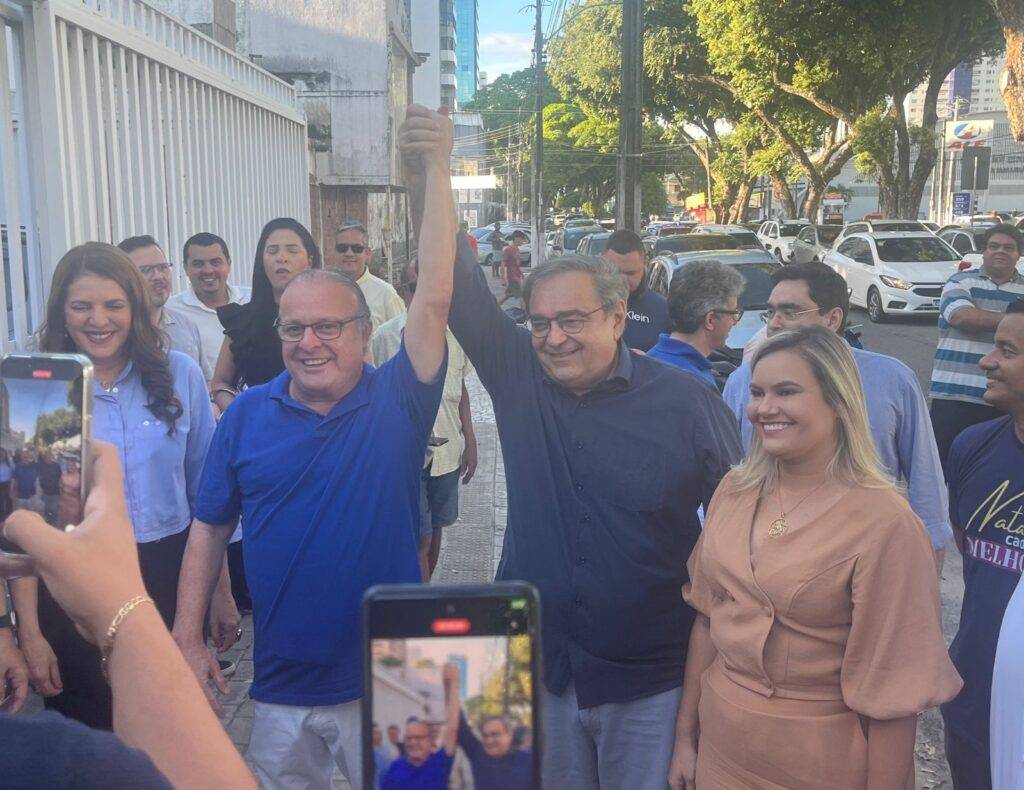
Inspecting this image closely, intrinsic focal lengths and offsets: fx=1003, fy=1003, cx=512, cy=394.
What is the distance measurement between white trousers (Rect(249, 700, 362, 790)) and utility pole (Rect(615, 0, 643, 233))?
37.8 ft

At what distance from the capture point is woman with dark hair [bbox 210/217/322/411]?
15.4ft

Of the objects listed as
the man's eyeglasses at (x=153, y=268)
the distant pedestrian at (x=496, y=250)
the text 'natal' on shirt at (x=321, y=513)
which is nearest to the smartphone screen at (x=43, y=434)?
the text 'natal' on shirt at (x=321, y=513)

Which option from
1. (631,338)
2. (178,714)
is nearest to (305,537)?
(178,714)

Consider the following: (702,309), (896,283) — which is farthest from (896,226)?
(702,309)

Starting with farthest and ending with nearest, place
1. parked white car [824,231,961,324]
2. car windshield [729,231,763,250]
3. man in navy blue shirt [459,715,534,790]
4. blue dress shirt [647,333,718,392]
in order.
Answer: car windshield [729,231,763,250]
parked white car [824,231,961,324]
blue dress shirt [647,333,718,392]
man in navy blue shirt [459,715,534,790]

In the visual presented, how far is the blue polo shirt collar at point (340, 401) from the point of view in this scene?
271 centimetres

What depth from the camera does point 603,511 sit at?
263 cm

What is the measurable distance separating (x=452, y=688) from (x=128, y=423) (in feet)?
7.82

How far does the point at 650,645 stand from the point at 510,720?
160 centimetres

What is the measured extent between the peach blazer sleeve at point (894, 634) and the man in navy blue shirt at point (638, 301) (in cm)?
346

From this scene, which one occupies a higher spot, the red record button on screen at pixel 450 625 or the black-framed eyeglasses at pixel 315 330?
the black-framed eyeglasses at pixel 315 330

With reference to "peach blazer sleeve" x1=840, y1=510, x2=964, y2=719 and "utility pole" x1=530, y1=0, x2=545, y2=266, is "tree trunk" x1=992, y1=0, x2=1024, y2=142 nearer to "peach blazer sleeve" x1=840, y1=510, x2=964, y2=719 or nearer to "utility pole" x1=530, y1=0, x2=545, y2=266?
"peach blazer sleeve" x1=840, y1=510, x2=964, y2=719

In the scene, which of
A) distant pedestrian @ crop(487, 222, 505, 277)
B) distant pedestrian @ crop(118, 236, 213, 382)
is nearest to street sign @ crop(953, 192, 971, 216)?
distant pedestrian @ crop(487, 222, 505, 277)

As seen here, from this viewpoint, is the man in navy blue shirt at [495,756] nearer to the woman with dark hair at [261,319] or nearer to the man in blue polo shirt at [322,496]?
the man in blue polo shirt at [322,496]
